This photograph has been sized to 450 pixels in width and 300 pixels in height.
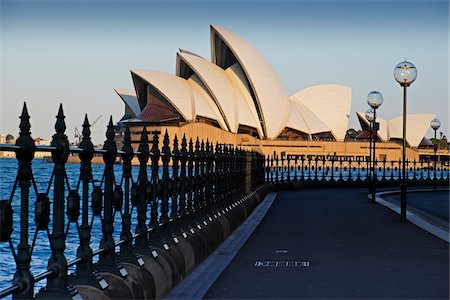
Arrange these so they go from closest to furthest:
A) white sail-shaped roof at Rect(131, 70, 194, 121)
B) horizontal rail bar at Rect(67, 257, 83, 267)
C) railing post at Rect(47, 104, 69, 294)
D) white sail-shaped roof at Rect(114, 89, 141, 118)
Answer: railing post at Rect(47, 104, 69, 294) → horizontal rail bar at Rect(67, 257, 83, 267) → white sail-shaped roof at Rect(131, 70, 194, 121) → white sail-shaped roof at Rect(114, 89, 141, 118)

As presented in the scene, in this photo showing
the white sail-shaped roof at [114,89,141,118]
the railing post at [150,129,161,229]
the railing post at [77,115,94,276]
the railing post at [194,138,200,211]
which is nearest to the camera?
the railing post at [77,115,94,276]

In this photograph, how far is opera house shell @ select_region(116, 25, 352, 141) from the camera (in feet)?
318

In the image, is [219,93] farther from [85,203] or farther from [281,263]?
[85,203]

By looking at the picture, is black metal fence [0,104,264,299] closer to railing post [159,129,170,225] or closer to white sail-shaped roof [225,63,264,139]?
railing post [159,129,170,225]

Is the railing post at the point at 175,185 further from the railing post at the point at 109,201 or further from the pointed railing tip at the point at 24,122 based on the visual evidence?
the pointed railing tip at the point at 24,122

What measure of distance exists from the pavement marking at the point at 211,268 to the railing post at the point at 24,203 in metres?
3.42

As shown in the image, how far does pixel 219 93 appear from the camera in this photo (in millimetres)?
99938

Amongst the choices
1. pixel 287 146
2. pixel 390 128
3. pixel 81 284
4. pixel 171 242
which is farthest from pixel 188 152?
pixel 390 128

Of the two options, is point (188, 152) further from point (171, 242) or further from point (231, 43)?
point (231, 43)

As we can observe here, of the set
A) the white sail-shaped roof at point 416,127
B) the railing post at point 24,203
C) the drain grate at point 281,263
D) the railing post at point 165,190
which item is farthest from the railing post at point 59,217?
the white sail-shaped roof at point 416,127

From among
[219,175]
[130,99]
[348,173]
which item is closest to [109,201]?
[219,175]

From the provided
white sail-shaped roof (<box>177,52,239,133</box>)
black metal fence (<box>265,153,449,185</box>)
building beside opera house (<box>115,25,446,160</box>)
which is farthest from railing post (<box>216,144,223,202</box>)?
white sail-shaped roof (<box>177,52,239,133</box>)

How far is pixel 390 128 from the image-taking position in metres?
150

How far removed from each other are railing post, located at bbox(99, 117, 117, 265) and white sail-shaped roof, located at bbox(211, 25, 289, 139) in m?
86.7
